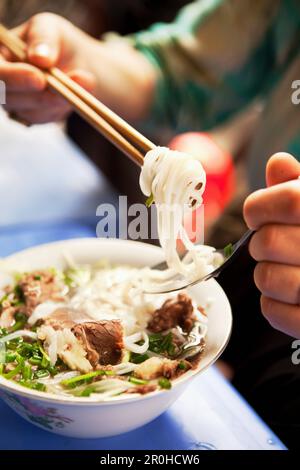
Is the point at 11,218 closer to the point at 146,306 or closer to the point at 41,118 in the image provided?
the point at 41,118

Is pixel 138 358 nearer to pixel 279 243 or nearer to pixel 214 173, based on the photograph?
pixel 279 243

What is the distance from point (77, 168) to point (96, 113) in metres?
0.73

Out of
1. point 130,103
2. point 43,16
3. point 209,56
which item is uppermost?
point 43,16

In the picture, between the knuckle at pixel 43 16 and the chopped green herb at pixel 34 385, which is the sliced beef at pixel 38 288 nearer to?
the chopped green herb at pixel 34 385

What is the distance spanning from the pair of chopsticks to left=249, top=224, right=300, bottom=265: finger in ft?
0.59

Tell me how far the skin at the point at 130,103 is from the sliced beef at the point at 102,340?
0.17 metres

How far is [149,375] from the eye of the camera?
0.59 m

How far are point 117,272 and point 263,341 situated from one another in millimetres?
244

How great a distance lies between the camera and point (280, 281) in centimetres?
52

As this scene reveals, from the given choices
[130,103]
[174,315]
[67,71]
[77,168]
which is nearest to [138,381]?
[174,315]

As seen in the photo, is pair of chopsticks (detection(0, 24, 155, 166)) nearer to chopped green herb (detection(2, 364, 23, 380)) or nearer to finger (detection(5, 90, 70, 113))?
finger (detection(5, 90, 70, 113))

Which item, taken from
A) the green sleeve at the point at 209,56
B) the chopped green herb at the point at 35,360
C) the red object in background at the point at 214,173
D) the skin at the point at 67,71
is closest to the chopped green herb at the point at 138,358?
the chopped green herb at the point at 35,360

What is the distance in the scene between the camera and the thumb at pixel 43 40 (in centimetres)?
85

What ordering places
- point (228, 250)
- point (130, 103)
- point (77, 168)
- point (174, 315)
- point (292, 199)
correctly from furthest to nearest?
point (77, 168) → point (130, 103) → point (174, 315) → point (228, 250) → point (292, 199)
